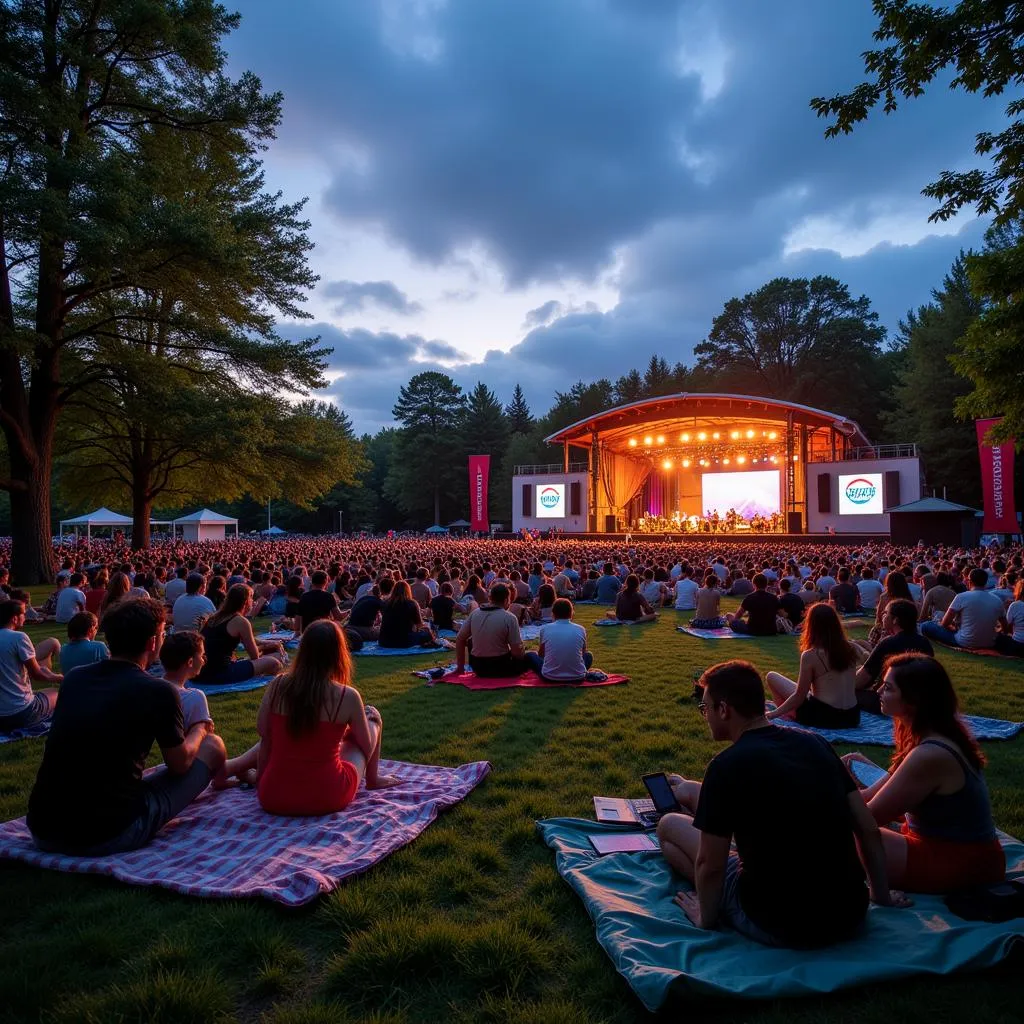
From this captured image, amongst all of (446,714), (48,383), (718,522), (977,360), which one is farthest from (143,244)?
(718,522)

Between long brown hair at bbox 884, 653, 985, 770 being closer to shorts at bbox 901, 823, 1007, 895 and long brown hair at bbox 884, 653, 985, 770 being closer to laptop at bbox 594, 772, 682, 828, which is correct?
shorts at bbox 901, 823, 1007, 895

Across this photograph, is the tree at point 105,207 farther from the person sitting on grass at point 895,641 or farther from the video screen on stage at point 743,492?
the video screen on stage at point 743,492

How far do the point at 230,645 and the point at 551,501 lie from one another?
3282 centimetres

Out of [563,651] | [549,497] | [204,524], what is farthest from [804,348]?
[563,651]

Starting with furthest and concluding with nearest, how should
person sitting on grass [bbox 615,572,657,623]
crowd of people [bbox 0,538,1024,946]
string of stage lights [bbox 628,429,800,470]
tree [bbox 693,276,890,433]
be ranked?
1. tree [bbox 693,276,890,433]
2. string of stage lights [bbox 628,429,800,470]
3. person sitting on grass [bbox 615,572,657,623]
4. crowd of people [bbox 0,538,1024,946]

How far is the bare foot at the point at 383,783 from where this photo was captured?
371 cm

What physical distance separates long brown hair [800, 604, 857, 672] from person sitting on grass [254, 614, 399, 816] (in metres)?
2.92

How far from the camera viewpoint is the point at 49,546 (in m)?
16.2

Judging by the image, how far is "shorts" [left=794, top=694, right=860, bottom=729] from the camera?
4.78 m

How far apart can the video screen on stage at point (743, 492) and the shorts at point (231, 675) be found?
32006mm

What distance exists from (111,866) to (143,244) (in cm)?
1394

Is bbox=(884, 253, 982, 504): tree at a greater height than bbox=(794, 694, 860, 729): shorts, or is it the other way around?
bbox=(884, 253, 982, 504): tree

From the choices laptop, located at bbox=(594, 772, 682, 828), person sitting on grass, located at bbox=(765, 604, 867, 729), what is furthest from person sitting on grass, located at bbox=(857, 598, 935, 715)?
laptop, located at bbox=(594, 772, 682, 828)

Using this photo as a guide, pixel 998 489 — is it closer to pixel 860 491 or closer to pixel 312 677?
pixel 860 491
